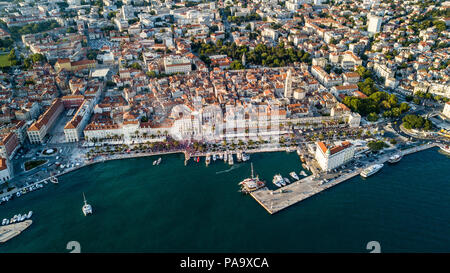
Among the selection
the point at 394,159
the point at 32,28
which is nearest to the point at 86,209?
the point at 394,159

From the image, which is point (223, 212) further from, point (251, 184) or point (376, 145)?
point (376, 145)

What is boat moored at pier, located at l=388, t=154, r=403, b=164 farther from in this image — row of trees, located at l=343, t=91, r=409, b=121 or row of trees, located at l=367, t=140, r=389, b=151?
row of trees, located at l=343, t=91, r=409, b=121

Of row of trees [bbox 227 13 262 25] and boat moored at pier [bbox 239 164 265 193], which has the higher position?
row of trees [bbox 227 13 262 25]

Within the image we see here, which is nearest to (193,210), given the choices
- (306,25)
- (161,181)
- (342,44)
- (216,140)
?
(161,181)

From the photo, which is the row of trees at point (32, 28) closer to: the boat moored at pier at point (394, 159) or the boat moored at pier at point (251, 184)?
the boat moored at pier at point (251, 184)

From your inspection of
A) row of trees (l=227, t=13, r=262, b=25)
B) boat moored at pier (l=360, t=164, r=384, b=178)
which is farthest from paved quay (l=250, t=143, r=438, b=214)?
row of trees (l=227, t=13, r=262, b=25)

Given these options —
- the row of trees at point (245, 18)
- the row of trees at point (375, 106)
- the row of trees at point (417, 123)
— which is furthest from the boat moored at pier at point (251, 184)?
the row of trees at point (245, 18)
